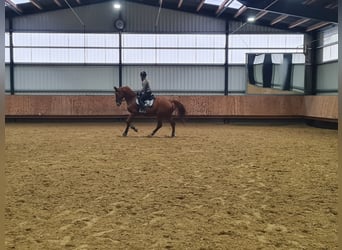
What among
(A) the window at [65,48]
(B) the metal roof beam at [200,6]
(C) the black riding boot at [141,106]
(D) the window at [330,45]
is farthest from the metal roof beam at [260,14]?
(C) the black riding boot at [141,106]

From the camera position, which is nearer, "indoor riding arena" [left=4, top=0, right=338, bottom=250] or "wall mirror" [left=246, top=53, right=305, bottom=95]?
"indoor riding arena" [left=4, top=0, right=338, bottom=250]

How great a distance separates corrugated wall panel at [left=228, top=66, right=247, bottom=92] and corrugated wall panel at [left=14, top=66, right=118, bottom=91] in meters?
5.64

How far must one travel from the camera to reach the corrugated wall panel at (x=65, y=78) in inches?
690

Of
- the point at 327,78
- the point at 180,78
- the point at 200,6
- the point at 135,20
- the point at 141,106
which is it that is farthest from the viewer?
the point at 180,78

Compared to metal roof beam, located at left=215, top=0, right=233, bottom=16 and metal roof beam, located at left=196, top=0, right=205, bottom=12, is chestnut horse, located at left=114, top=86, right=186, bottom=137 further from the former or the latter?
metal roof beam, located at left=196, top=0, right=205, bottom=12

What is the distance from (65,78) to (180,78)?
564 cm

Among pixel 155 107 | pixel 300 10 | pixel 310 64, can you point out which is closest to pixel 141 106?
pixel 155 107

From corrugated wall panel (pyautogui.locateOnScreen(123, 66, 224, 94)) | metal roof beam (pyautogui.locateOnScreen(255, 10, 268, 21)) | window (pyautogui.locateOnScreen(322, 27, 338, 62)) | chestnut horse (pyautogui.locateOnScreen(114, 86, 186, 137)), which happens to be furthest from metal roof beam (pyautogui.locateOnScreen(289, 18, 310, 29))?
chestnut horse (pyautogui.locateOnScreen(114, 86, 186, 137))

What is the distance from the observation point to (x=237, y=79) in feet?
58.7

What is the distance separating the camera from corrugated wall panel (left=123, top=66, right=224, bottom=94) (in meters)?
17.9

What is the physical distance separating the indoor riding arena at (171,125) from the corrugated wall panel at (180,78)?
0.05m

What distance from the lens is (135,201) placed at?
12.6 feet

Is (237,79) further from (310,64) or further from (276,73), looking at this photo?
(310,64)

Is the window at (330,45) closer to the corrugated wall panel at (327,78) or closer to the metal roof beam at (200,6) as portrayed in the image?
the corrugated wall panel at (327,78)
